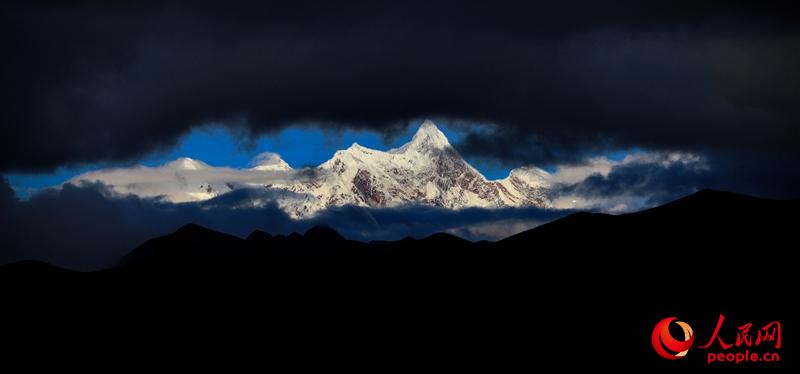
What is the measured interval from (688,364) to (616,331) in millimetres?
35904

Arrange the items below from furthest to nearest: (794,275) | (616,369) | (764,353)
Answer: (794,275) < (616,369) < (764,353)

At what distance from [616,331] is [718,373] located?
43266mm

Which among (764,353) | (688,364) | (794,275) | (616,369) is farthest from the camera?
(794,275)

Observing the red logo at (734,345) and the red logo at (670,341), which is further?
the red logo at (670,341)

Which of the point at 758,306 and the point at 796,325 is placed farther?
the point at 758,306

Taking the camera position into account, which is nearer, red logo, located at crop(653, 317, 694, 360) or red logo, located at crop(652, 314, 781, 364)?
red logo, located at crop(652, 314, 781, 364)

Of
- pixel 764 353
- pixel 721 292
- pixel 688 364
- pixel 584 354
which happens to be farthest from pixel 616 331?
pixel 764 353

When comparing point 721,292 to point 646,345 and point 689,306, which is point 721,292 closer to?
point 689,306

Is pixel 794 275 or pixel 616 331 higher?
pixel 794 275

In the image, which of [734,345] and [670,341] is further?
[670,341]

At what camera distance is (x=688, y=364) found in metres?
163

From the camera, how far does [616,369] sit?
182 meters

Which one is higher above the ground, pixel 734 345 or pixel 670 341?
pixel 670 341

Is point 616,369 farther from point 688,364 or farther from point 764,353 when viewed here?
point 764,353
